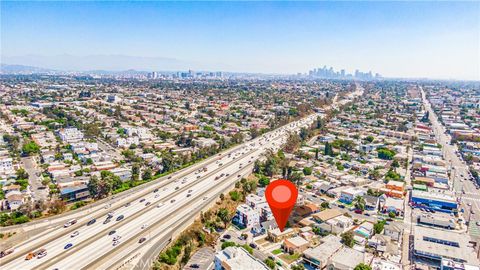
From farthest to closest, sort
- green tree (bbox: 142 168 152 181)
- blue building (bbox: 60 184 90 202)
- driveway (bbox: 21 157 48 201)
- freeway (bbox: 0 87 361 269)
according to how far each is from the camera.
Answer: green tree (bbox: 142 168 152 181) < driveway (bbox: 21 157 48 201) < blue building (bbox: 60 184 90 202) < freeway (bbox: 0 87 361 269)

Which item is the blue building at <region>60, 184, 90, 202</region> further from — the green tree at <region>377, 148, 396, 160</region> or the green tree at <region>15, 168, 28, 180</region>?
the green tree at <region>377, 148, 396, 160</region>

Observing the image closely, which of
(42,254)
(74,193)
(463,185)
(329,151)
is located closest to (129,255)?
(42,254)

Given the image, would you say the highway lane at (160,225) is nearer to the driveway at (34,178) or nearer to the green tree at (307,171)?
the green tree at (307,171)

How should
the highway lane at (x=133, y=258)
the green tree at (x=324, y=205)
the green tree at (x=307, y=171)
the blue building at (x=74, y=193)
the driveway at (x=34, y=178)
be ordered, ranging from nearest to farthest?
the highway lane at (x=133, y=258) < the blue building at (x=74, y=193) < the green tree at (x=324, y=205) < the driveway at (x=34, y=178) < the green tree at (x=307, y=171)

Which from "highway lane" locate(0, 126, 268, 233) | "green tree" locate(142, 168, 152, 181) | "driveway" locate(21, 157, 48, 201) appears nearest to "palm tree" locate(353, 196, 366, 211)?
"highway lane" locate(0, 126, 268, 233)

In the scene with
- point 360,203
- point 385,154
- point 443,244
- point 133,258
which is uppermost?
point 385,154

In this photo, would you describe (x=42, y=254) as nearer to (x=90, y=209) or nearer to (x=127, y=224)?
(x=127, y=224)

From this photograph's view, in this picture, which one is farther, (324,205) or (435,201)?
(435,201)

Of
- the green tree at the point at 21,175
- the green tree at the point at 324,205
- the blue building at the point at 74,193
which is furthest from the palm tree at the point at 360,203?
the green tree at the point at 21,175

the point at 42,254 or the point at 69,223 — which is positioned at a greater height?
the point at 69,223
